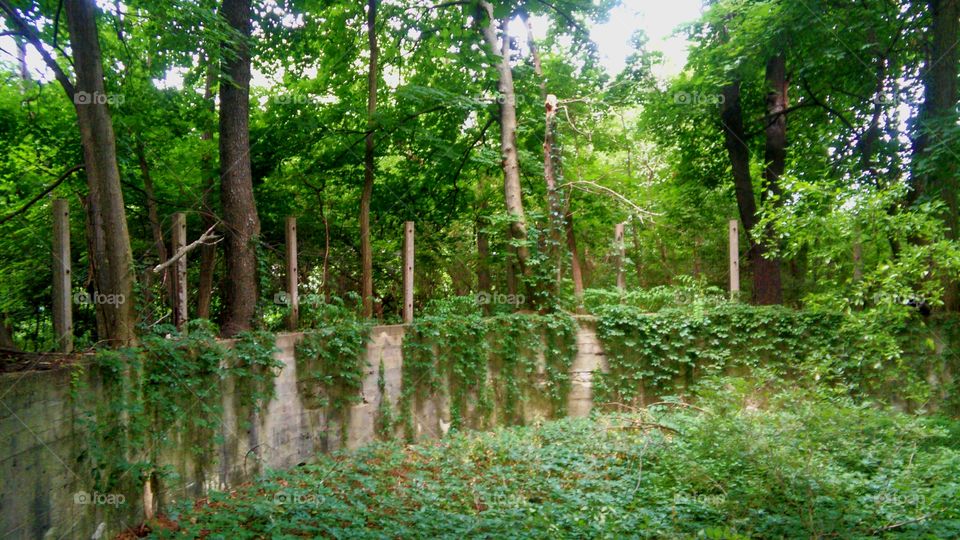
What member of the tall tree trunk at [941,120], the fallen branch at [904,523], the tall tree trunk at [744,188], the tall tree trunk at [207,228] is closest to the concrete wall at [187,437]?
the tall tree trunk at [207,228]

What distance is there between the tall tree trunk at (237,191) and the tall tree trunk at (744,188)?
1031 cm

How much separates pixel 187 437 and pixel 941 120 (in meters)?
11.3

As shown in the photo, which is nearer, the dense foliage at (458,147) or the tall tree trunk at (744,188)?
the dense foliage at (458,147)

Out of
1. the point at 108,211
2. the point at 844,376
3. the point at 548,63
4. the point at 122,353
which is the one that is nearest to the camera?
the point at 122,353

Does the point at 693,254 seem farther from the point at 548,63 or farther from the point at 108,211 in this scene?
the point at 108,211

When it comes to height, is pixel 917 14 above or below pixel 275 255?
above

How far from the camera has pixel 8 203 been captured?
35.7ft

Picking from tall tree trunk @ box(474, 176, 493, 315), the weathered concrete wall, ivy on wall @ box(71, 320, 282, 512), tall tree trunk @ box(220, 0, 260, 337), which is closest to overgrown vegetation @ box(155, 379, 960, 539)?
the weathered concrete wall

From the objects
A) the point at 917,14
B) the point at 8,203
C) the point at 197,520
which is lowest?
the point at 197,520

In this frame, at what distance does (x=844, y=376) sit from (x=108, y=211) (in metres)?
11.2

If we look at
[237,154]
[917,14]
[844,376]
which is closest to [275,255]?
[237,154]

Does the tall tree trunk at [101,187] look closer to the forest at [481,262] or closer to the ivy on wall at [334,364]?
the forest at [481,262]

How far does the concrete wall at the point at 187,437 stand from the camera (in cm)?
496

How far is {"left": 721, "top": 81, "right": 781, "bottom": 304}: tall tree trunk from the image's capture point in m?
14.8
